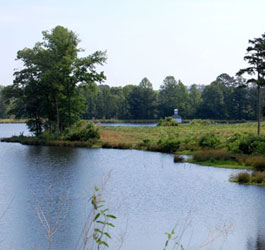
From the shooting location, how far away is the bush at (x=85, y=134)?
6519 cm

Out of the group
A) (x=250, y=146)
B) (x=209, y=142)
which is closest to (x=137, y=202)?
(x=250, y=146)

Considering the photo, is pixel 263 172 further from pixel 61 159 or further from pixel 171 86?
pixel 171 86

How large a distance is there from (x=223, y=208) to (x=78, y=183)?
455 inches

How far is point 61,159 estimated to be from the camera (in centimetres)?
4850

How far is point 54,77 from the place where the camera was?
66.0 m

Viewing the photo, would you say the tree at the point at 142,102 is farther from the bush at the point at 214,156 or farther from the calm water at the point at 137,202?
the bush at the point at 214,156

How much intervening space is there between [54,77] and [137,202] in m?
41.6

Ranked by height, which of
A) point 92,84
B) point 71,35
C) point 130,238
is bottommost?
point 130,238

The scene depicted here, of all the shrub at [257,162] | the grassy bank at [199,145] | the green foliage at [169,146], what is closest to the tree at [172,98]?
the grassy bank at [199,145]

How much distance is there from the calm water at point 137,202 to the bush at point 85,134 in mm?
17400

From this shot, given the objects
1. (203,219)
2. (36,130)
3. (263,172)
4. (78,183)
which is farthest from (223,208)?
(36,130)

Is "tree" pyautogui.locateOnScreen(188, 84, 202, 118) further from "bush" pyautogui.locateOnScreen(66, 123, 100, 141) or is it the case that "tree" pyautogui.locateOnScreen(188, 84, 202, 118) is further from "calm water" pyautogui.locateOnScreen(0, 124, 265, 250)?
"calm water" pyautogui.locateOnScreen(0, 124, 265, 250)

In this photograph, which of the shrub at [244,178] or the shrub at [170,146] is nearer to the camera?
the shrub at [244,178]

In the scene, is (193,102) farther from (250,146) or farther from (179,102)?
(250,146)
